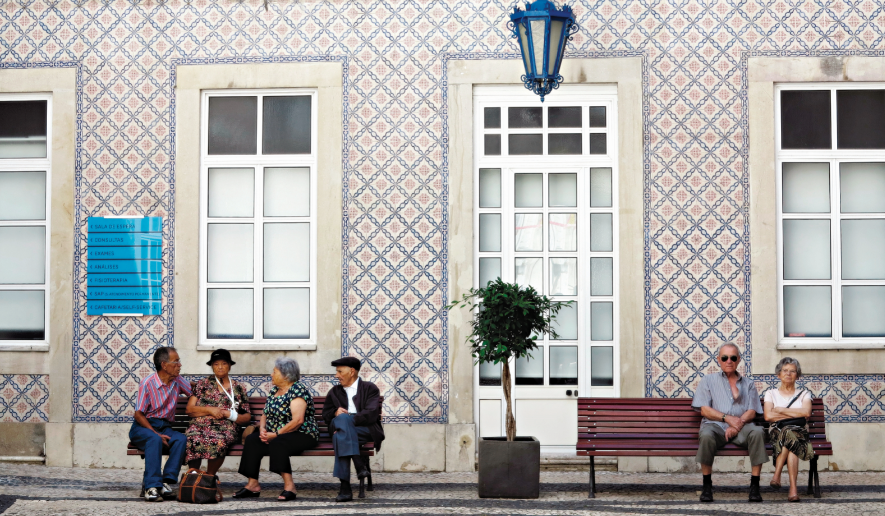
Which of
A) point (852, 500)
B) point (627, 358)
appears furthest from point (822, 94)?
point (852, 500)

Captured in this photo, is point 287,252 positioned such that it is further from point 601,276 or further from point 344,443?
point 601,276

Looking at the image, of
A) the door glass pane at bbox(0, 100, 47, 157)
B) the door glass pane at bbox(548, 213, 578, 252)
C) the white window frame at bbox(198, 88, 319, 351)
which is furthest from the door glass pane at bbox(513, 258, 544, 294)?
the door glass pane at bbox(0, 100, 47, 157)

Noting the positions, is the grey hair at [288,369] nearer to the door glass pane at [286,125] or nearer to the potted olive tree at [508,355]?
the potted olive tree at [508,355]

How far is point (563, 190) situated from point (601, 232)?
485mm

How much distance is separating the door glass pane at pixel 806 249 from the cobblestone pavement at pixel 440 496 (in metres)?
1.68

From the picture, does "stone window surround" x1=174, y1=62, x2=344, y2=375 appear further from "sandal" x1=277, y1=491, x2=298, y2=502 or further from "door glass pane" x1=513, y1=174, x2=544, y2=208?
"sandal" x1=277, y1=491, x2=298, y2=502

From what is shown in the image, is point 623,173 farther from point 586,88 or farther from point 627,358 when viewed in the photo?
point 627,358

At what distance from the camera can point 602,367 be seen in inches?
351

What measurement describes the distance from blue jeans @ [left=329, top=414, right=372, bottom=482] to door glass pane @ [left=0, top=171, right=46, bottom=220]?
3748mm

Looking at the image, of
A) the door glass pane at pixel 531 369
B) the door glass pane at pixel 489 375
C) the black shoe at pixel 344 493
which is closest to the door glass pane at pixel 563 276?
the door glass pane at pixel 531 369

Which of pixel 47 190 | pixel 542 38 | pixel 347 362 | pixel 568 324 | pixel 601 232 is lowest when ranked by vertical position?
pixel 347 362

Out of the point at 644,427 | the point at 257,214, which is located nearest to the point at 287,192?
the point at 257,214

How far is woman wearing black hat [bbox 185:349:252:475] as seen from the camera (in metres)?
7.59

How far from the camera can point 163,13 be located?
9.20 m
